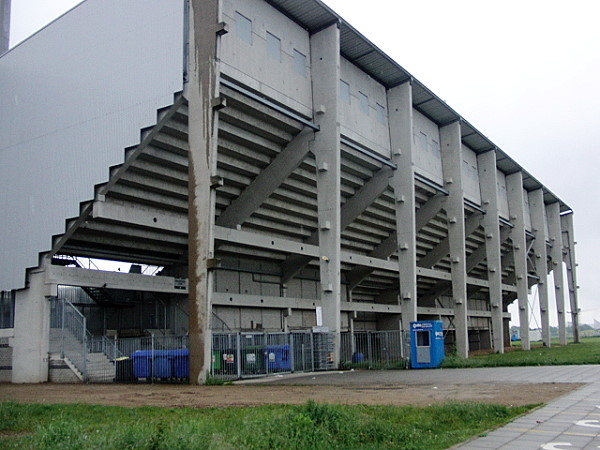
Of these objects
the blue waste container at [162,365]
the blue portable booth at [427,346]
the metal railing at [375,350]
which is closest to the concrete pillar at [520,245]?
the metal railing at [375,350]

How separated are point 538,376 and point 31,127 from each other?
23185 mm

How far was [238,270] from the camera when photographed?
34.3 meters

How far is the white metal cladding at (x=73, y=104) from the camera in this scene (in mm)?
23234

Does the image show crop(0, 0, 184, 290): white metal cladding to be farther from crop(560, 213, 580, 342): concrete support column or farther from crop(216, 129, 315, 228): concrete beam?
crop(560, 213, 580, 342): concrete support column

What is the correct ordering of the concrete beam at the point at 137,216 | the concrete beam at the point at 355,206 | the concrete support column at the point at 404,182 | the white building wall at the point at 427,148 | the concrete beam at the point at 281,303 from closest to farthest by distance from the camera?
the concrete beam at the point at 137,216, the concrete beam at the point at 281,303, the concrete support column at the point at 404,182, the concrete beam at the point at 355,206, the white building wall at the point at 427,148

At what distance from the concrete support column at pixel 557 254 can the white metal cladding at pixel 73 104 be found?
53.8 metres

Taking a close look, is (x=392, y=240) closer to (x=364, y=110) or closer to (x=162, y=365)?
(x=364, y=110)

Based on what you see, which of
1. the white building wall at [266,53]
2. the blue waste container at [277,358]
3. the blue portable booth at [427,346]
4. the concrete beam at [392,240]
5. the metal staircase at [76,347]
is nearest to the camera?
the metal staircase at [76,347]

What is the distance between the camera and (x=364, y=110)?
112ft

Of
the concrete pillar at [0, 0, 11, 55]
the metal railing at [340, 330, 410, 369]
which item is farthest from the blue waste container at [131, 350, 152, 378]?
the concrete pillar at [0, 0, 11, 55]

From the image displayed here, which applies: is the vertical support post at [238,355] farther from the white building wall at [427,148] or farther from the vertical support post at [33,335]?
the white building wall at [427,148]

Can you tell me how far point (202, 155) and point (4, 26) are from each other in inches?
786

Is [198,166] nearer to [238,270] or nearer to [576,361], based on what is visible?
[238,270]

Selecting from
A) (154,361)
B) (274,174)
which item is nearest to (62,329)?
(154,361)
